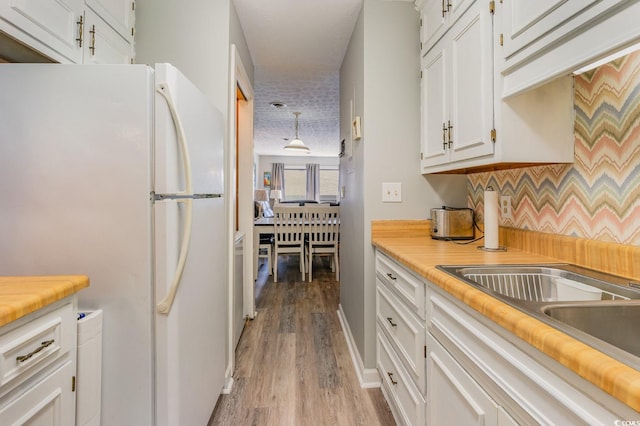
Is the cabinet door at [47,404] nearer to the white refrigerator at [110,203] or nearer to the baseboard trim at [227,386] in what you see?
the white refrigerator at [110,203]

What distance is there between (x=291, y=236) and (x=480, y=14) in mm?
3449

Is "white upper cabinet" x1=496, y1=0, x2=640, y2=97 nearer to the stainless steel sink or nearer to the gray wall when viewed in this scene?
the stainless steel sink

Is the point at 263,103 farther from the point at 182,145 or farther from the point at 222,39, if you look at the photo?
the point at 182,145

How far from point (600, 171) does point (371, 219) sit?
3.50ft

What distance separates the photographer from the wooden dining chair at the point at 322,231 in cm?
432

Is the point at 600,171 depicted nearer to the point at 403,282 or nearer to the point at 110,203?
the point at 403,282

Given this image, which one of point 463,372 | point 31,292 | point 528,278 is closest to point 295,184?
point 528,278

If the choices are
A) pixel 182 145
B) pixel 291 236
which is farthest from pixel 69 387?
pixel 291 236

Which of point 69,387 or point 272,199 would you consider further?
point 272,199

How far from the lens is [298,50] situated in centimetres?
271

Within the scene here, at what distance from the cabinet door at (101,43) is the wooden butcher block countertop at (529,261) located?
1.64m

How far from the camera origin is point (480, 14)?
130 centimetres

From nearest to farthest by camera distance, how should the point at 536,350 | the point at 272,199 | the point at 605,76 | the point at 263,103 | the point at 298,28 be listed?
the point at 536,350, the point at 605,76, the point at 298,28, the point at 263,103, the point at 272,199

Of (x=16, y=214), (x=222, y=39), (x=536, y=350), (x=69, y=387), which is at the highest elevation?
(x=222, y=39)
